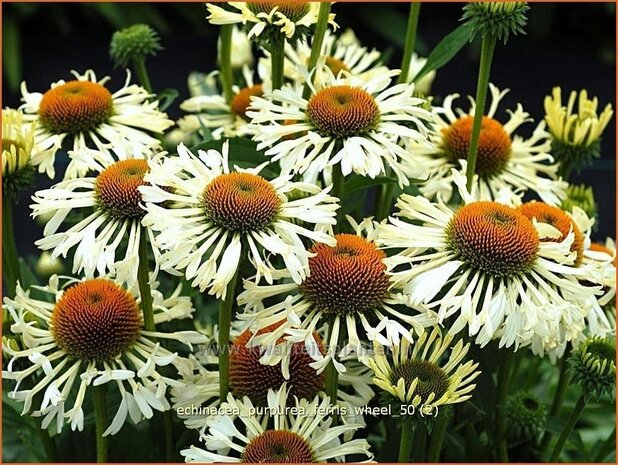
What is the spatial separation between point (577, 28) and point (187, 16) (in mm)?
1375

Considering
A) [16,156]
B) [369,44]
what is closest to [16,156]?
[16,156]

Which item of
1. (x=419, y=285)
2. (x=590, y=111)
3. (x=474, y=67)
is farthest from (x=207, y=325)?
(x=474, y=67)

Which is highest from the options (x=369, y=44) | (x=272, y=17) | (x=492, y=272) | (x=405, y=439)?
(x=369, y=44)

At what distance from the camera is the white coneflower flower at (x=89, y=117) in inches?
33.5

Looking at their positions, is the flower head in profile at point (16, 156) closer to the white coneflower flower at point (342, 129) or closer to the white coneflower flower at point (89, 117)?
the white coneflower flower at point (89, 117)

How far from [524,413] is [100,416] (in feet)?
1.12

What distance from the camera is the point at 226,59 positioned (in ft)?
2.99

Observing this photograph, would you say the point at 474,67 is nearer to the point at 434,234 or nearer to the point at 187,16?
the point at 187,16

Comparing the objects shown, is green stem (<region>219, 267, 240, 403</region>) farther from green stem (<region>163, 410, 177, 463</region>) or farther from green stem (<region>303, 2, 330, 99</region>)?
green stem (<region>303, 2, 330, 99</region>)

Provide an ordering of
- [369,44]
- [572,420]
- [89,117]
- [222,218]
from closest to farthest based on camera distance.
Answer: [222,218] < [572,420] < [89,117] < [369,44]

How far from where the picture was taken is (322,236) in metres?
0.63

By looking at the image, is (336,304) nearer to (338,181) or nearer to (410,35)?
(338,181)

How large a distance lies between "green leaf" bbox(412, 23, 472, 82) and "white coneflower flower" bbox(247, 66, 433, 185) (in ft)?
0.27

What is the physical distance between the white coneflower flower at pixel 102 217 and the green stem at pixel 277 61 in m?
0.15
